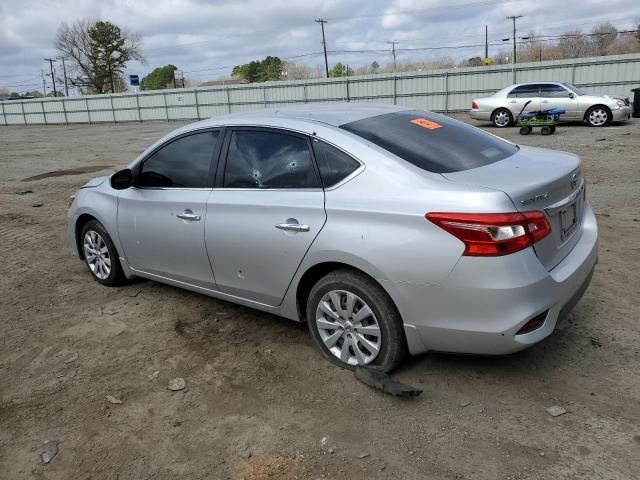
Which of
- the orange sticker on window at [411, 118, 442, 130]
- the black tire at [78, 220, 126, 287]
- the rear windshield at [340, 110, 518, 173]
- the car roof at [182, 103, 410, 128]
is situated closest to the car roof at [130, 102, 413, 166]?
the car roof at [182, 103, 410, 128]

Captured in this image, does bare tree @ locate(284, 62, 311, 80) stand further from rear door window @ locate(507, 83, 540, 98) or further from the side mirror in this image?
the side mirror

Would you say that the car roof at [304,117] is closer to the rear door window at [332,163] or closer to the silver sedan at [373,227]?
the silver sedan at [373,227]

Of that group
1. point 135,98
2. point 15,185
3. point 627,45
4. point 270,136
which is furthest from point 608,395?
point 627,45

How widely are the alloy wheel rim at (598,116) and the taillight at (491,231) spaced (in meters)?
16.7

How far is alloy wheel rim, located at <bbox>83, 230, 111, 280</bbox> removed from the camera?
5.04 m

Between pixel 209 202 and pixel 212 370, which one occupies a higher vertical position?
pixel 209 202

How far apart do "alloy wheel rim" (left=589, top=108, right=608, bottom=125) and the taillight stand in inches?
657

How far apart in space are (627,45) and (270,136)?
→ 90621 millimetres

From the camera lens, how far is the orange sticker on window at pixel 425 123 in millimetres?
3756

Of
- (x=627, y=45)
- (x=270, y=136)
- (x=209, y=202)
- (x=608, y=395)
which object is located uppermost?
(x=627, y=45)

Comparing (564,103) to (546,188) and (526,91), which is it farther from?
(546,188)

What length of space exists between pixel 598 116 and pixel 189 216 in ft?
55.0

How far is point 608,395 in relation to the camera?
3025mm

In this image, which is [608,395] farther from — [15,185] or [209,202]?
[15,185]
